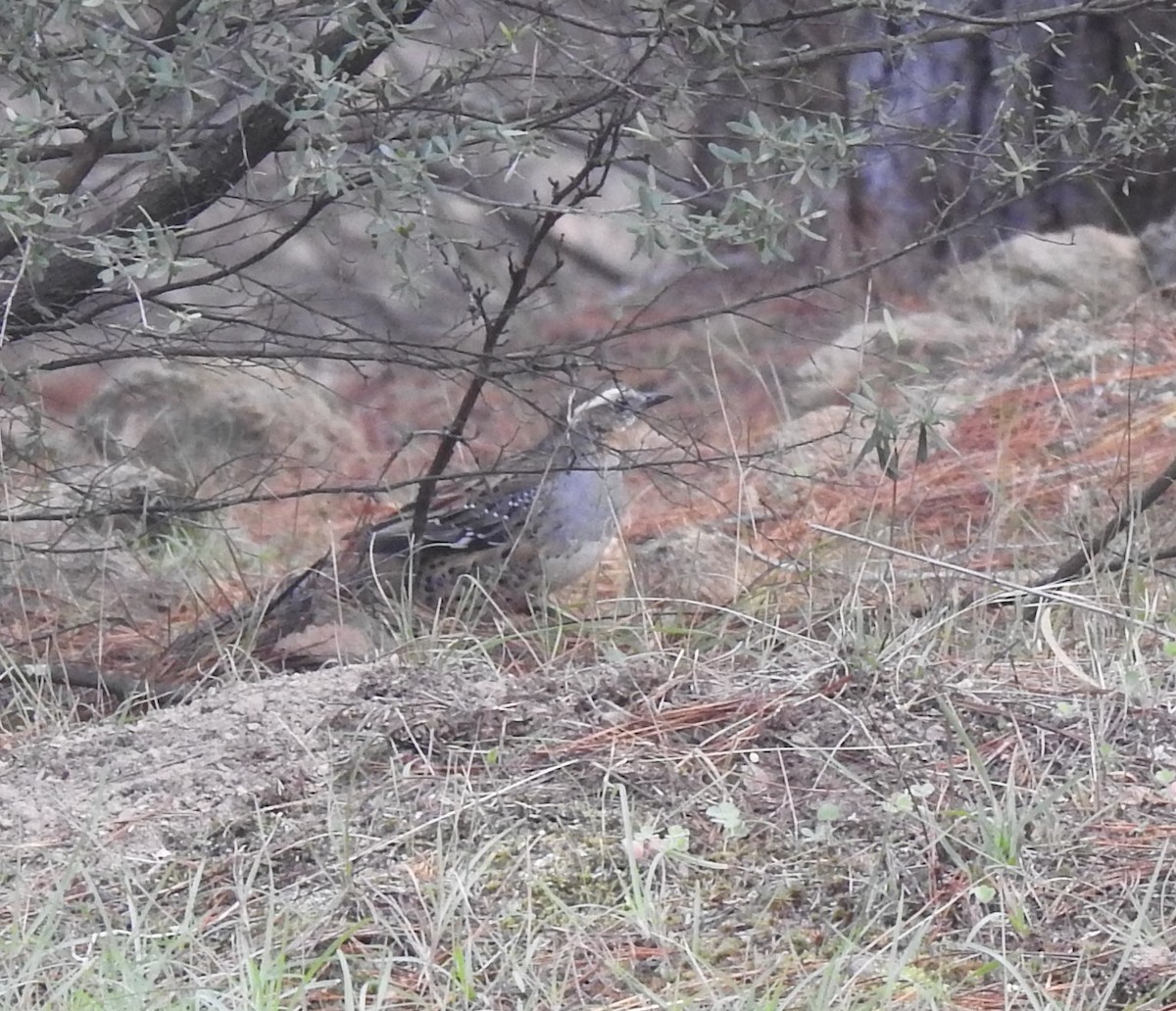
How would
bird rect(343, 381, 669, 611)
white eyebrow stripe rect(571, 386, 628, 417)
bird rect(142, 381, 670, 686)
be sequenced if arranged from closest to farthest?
bird rect(142, 381, 670, 686) → white eyebrow stripe rect(571, 386, 628, 417) → bird rect(343, 381, 669, 611)

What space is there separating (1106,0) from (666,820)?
2747mm

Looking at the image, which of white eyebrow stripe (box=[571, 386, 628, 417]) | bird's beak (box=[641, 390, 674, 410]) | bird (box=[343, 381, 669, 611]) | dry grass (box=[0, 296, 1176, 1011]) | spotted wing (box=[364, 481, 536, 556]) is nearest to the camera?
dry grass (box=[0, 296, 1176, 1011])

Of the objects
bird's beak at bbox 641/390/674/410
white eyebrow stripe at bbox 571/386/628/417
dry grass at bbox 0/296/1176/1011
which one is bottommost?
bird's beak at bbox 641/390/674/410

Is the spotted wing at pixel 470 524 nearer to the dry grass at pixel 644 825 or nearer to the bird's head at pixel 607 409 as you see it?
the bird's head at pixel 607 409

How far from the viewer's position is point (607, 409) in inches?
253

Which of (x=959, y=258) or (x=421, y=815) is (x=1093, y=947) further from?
(x=959, y=258)

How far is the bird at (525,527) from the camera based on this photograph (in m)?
5.98

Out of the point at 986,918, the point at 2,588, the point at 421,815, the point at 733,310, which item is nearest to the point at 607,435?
the point at 733,310

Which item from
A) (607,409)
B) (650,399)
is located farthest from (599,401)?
(650,399)

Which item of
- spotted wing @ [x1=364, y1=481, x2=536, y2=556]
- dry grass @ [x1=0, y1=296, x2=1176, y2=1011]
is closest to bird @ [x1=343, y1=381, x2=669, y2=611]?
spotted wing @ [x1=364, y1=481, x2=536, y2=556]

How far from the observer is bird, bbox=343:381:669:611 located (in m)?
5.98

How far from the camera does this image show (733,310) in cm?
484

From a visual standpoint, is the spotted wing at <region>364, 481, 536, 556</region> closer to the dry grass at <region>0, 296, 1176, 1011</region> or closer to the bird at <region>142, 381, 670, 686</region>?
the bird at <region>142, 381, 670, 686</region>

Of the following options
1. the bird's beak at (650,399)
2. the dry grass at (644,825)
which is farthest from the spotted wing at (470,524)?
the dry grass at (644,825)
